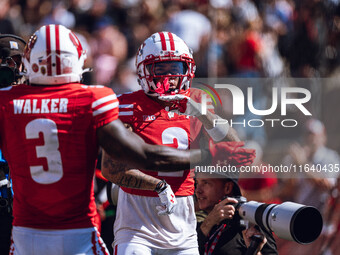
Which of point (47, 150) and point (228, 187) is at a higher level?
point (47, 150)

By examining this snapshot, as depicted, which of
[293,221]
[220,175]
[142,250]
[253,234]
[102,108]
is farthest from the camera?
[220,175]

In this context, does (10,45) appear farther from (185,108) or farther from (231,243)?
(231,243)

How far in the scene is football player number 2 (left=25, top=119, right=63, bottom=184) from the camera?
365 cm

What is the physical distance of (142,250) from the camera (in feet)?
15.1

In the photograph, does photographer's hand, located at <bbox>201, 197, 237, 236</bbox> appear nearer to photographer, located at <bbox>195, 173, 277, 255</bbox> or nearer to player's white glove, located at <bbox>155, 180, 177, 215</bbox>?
photographer, located at <bbox>195, 173, 277, 255</bbox>

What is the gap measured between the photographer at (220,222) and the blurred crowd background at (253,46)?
4.31 feet

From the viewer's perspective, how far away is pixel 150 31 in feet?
33.9

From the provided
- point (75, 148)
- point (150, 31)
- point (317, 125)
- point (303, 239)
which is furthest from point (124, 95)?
point (150, 31)

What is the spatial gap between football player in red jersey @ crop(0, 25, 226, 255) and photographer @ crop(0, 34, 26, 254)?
37.1 inches

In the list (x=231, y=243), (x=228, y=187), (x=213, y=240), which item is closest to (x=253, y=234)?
(x=231, y=243)

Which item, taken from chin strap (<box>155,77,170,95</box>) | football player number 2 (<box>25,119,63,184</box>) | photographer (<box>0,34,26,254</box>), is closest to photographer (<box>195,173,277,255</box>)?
chin strap (<box>155,77,170,95</box>)

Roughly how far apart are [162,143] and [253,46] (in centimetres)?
495

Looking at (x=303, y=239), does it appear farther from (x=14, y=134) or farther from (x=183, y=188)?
(x=14, y=134)

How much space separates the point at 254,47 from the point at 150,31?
1750 millimetres
